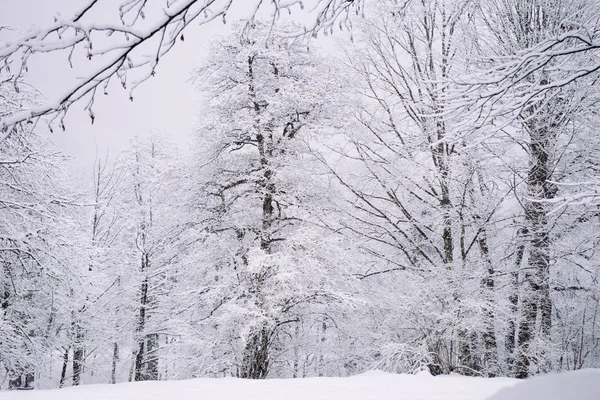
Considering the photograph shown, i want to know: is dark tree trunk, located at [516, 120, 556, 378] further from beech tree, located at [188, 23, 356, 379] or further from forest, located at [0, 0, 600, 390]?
beech tree, located at [188, 23, 356, 379]

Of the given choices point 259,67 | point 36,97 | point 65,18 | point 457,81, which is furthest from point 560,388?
point 36,97

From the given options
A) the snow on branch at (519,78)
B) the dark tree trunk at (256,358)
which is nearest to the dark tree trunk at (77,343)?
the dark tree trunk at (256,358)

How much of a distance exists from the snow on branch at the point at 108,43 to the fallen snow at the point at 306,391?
1.66 metres

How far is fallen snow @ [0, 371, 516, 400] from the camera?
205cm

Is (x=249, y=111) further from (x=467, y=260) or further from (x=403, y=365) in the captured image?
(x=403, y=365)

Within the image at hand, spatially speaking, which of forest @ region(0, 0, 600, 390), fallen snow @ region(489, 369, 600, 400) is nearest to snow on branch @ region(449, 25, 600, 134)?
forest @ region(0, 0, 600, 390)

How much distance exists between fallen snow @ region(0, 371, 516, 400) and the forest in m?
2.86

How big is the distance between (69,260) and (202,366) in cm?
394

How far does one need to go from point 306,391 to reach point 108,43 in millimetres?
2114

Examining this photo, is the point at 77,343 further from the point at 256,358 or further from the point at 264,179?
the point at 264,179

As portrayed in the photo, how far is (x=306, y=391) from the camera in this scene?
221 cm

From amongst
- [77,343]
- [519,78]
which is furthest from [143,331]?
[519,78]

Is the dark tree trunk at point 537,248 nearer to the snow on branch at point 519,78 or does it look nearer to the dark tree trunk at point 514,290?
the dark tree trunk at point 514,290

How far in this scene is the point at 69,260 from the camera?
8406 millimetres
